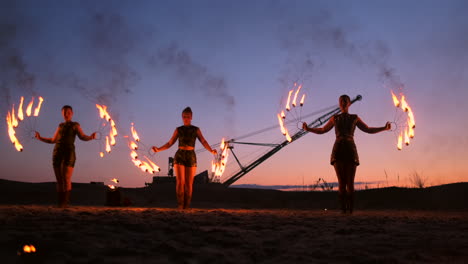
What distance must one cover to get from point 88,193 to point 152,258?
43.3 feet

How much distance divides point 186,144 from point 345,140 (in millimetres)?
3657

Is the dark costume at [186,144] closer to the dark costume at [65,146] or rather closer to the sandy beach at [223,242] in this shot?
the dark costume at [65,146]

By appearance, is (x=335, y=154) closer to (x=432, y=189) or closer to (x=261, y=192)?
(x=432, y=189)

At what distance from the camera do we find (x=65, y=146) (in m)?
9.23

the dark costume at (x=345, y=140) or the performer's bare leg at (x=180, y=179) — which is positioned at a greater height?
the dark costume at (x=345, y=140)

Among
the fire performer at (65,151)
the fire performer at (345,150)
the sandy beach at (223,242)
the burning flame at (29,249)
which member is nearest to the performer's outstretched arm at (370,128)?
the fire performer at (345,150)

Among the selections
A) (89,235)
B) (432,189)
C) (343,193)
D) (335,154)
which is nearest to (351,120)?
(335,154)

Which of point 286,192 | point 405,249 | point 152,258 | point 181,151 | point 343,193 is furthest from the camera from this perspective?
point 286,192

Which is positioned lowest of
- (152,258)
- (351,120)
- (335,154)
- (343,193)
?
(152,258)

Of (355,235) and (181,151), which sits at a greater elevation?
(181,151)

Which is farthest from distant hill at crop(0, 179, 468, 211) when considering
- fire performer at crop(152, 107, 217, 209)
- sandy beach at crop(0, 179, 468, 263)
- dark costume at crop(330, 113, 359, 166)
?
sandy beach at crop(0, 179, 468, 263)

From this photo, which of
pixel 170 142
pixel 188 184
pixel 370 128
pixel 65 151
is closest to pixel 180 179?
pixel 188 184

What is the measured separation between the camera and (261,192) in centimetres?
1872

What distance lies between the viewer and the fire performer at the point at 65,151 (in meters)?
9.09
